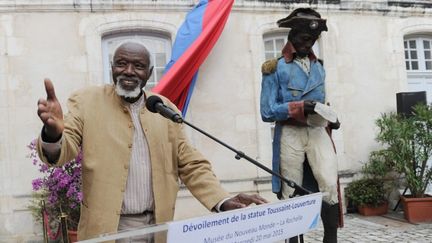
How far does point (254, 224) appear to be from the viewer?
182cm

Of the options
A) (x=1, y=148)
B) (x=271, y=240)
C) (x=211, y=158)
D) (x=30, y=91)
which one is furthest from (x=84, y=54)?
(x=271, y=240)

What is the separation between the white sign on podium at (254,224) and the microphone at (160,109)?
0.52 m

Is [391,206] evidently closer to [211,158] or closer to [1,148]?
[211,158]

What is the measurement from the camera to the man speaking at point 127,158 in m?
2.13

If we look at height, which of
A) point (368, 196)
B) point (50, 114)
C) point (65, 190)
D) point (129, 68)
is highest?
point (129, 68)

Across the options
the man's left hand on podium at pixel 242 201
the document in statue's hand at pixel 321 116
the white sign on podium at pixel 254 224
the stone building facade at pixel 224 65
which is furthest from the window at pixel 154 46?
the white sign on podium at pixel 254 224

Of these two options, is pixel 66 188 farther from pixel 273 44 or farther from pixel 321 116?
pixel 273 44

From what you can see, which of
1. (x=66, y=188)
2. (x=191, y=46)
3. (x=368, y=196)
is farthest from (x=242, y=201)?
(x=368, y=196)

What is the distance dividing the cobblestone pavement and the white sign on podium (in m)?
3.98

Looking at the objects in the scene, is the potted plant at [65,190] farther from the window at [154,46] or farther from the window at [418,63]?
the window at [418,63]

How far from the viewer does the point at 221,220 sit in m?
1.70

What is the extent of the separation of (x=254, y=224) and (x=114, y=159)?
73cm

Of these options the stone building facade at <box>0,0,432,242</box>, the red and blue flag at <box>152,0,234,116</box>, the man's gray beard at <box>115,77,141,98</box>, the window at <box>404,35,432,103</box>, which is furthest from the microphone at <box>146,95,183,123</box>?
the window at <box>404,35,432,103</box>

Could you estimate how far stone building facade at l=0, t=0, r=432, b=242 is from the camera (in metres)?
6.74
